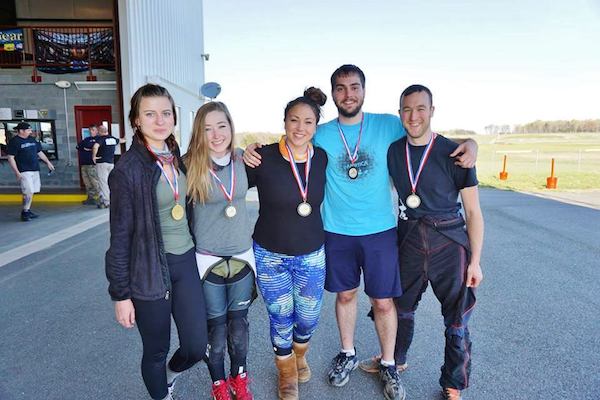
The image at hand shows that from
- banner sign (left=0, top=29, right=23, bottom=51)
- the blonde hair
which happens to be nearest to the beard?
the blonde hair

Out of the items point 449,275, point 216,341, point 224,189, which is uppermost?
point 224,189

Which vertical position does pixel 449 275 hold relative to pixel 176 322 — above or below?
above

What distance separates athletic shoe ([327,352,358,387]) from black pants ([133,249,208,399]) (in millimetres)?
927

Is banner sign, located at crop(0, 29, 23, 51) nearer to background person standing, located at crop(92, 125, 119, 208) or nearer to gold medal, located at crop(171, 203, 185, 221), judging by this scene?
background person standing, located at crop(92, 125, 119, 208)

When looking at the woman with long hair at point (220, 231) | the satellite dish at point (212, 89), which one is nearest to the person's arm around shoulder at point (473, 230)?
the woman with long hair at point (220, 231)

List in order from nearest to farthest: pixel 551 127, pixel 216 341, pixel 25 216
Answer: pixel 216 341
pixel 25 216
pixel 551 127

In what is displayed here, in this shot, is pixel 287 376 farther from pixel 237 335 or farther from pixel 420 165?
pixel 420 165

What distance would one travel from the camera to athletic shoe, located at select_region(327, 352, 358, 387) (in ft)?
8.59

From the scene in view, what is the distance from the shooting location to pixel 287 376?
251cm

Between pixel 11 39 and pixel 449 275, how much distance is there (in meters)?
14.0

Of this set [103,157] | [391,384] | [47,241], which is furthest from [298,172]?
[103,157]

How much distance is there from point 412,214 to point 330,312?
1714 millimetres

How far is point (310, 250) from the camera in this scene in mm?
2402

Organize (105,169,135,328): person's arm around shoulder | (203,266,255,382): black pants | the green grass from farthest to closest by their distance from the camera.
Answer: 1. the green grass
2. (203,266,255,382): black pants
3. (105,169,135,328): person's arm around shoulder
